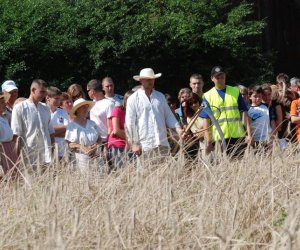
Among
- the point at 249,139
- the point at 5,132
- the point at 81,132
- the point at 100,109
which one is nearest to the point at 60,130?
the point at 81,132

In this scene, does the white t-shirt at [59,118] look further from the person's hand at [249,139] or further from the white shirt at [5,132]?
the person's hand at [249,139]

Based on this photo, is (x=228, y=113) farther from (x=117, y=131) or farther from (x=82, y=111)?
(x=82, y=111)

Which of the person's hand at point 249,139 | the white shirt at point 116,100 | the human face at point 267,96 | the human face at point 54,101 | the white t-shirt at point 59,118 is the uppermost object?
the human face at point 54,101

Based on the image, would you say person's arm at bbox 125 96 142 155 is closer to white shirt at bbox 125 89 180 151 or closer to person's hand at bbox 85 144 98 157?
white shirt at bbox 125 89 180 151

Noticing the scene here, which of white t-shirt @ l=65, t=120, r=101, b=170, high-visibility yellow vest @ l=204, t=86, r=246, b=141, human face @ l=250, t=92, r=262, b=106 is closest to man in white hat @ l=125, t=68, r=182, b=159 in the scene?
white t-shirt @ l=65, t=120, r=101, b=170

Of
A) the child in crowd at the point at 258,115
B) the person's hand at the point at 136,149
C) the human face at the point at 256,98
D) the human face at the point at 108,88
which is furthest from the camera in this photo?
the human face at the point at 256,98

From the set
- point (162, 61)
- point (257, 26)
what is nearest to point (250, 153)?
point (162, 61)

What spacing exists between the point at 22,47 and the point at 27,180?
1086 cm

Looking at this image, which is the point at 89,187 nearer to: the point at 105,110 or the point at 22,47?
the point at 105,110

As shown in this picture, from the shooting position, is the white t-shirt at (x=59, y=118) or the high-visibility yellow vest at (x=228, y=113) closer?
the high-visibility yellow vest at (x=228, y=113)

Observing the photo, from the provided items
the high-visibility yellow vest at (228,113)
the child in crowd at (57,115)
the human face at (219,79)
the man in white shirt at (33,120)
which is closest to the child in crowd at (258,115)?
the high-visibility yellow vest at (228,113)

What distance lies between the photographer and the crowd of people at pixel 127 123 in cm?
1005

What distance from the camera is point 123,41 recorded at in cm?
1973

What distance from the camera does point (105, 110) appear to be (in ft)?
39.7
